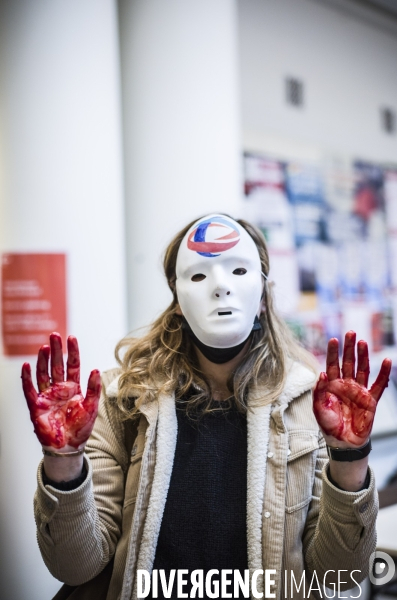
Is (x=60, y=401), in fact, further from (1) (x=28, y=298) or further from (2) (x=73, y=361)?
(1) (x=28, y=298)

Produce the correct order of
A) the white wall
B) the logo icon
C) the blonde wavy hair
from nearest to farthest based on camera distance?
1. the blonde wavy hair
2. the logo icon
3. the white wall

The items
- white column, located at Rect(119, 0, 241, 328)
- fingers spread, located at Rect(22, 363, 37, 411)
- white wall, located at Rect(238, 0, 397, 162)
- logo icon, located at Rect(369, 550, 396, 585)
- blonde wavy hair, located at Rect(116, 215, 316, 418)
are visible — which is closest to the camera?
fingers spread, located at Rect(22, 363, 37, 411)

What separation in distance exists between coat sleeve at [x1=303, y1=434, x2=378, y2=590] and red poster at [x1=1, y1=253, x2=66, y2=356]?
101cm

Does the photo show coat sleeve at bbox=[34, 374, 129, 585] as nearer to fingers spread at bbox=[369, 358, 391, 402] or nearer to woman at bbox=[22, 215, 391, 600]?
woman at bbox=[22, 215, 391, 600]

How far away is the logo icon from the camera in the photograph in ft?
5.68

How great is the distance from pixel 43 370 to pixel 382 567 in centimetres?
137

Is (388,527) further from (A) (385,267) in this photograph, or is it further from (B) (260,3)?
(B) (260,3)

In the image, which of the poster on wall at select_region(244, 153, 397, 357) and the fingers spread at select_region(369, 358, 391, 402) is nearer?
the fingers spread at select_region(369, 358, 391, 402)

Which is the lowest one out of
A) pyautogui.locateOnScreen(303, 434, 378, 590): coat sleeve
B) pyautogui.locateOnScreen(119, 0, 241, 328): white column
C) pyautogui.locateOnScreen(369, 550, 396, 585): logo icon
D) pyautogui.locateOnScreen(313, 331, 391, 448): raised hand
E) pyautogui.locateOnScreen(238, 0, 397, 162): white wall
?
pyautogui.locateOnScreen(369, 550, 396, 585): logo icon

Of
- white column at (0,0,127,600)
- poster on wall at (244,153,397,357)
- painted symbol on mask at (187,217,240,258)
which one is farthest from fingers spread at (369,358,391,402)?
poster on wall at (244,153,397,357)

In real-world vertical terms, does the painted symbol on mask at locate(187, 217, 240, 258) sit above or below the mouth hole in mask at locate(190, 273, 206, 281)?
above

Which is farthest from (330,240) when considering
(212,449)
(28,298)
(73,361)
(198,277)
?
(73,361)

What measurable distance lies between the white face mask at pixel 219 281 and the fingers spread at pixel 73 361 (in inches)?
12.6

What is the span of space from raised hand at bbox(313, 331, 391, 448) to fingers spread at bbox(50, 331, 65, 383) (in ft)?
1.49
